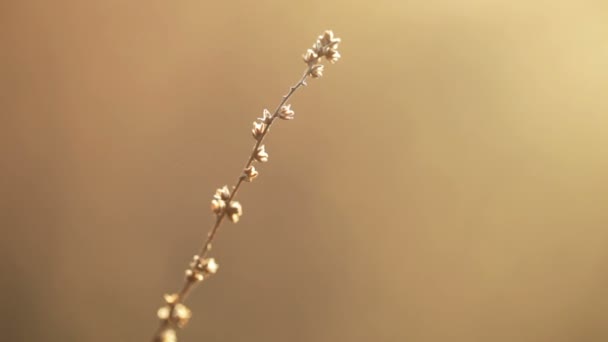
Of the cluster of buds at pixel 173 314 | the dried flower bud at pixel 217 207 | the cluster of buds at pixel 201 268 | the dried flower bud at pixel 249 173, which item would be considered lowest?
the cluster of buds at pixel 173 314

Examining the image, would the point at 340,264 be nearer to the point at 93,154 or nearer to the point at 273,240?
the point at 273,240

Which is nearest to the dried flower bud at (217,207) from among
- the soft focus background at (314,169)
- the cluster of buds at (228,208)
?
the cluster of buds at (228,208)

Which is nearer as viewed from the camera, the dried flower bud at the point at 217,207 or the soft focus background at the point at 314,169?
the dried flower bud at the point at 217,207

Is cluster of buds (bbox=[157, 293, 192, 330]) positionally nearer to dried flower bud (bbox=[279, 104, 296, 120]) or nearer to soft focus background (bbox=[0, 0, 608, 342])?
dried flower bud (bbox=[279, 104, 296, 120])

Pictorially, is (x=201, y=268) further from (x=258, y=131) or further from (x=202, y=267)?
(x=258, y=131)

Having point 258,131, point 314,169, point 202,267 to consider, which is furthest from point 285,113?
point 314,169

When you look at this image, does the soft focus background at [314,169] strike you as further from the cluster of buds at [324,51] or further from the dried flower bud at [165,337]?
the dried flower bud at [165,337]

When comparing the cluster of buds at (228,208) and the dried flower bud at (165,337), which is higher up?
the cluster of buds at (228,208)

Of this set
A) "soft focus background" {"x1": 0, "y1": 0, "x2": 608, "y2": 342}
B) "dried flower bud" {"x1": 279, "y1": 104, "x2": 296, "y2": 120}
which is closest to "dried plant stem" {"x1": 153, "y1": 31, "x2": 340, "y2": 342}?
"dried flower bud" {"x1": 279, "y1": 104, "x2": 296, "y2": 120}

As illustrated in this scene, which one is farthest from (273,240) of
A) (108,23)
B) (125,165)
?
(108,23)
